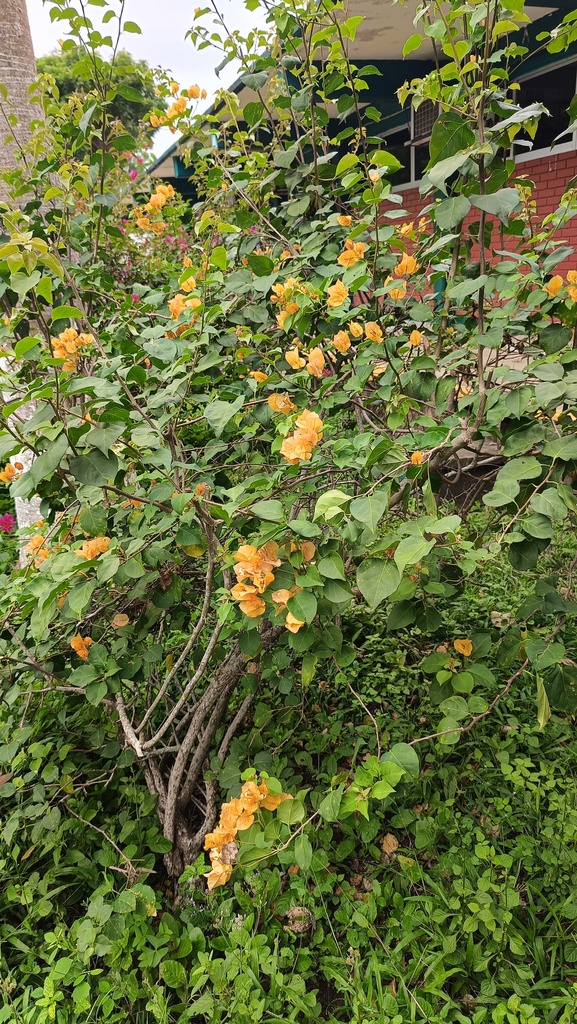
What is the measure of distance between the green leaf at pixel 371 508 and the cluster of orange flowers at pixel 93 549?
56cm

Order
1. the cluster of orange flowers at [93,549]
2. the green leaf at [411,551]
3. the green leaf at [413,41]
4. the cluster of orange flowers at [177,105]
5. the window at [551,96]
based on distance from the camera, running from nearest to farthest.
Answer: the green leaf at [411,551] < the green leaf at [413,41] < the cluster of orange flowers at [93,549] < the cluster of orange flowers at [177,105] < the window at [551,96]

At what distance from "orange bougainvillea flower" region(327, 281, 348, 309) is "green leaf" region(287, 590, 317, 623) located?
71 centimetres

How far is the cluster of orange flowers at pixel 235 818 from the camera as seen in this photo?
3.94 ft

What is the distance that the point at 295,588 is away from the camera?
1.10m

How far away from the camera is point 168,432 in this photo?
4.82 ft

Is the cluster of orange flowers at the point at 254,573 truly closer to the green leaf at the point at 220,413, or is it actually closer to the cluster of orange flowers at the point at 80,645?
the green leaf at the point at 220,413

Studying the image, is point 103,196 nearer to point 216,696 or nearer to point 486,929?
point 216,696

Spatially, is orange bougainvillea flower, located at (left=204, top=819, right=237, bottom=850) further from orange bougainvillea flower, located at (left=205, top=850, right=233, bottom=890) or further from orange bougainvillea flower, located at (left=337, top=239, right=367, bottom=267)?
orange bougainvillea flower, located at (left=337, top=239, right=367, bottom=267)

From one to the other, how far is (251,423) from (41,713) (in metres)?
1.13

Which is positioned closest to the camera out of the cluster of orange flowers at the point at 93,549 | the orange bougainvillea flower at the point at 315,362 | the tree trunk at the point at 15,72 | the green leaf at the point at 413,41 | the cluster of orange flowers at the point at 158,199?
the green leaf at the point at 413,41

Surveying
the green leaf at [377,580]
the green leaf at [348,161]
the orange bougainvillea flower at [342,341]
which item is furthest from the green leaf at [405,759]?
the green leaf at [348,161]

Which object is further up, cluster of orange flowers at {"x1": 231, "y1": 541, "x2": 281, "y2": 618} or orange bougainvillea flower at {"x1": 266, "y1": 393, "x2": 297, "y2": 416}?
orange bougainvillea flower at {"x1": 266, "y1": 393, "x2": 297, "y2": 416}

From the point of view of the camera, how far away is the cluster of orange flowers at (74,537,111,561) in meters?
1.29

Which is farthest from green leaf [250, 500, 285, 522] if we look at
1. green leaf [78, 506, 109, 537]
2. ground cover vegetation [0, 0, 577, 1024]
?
green leaf [78, 506, 109, 537]
